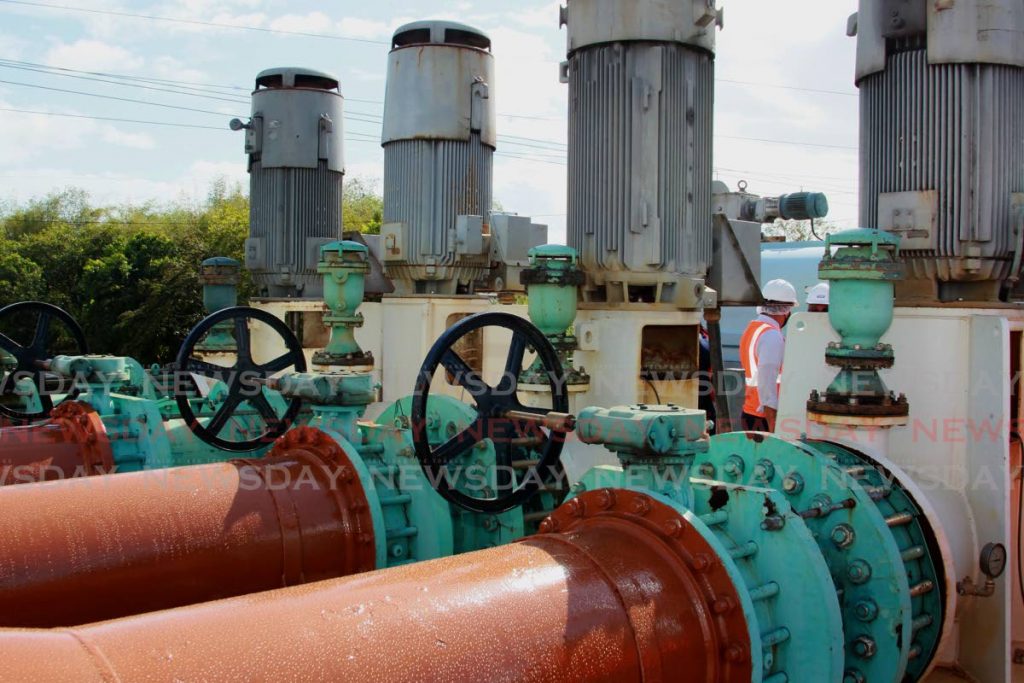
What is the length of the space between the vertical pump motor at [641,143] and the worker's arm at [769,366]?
863 millimetres

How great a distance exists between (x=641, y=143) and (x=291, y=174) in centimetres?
326

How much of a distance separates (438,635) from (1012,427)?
243cm

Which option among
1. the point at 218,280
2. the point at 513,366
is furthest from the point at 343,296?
the point at 218,280

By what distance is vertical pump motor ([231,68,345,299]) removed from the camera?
6.88 metres

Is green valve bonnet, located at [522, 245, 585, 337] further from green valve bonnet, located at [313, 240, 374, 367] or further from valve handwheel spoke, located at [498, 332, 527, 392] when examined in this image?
valve handwheel spoke, located at [498, 332, 527, 392]

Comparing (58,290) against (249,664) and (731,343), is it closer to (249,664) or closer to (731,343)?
(731,343)

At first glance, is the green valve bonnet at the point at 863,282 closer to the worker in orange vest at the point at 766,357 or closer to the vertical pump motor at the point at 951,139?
the vertical pump motor at the point at 951,139

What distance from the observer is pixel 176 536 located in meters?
2.31

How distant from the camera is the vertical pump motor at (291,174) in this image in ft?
22.6

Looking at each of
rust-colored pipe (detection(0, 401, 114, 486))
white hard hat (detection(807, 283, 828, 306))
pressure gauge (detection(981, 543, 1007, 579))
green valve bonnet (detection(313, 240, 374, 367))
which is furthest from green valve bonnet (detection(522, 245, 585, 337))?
pressure gauge (detection(981, 543, 1007, 579))

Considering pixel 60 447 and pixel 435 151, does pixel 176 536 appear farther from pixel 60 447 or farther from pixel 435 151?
pixel 435 151

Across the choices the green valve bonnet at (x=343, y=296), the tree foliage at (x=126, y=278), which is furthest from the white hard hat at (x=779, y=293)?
the tree foliage at (x=126, y=278)

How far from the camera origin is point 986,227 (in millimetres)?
3336

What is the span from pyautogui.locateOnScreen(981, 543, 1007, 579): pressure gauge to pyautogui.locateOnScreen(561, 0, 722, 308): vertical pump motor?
77.5 inches
